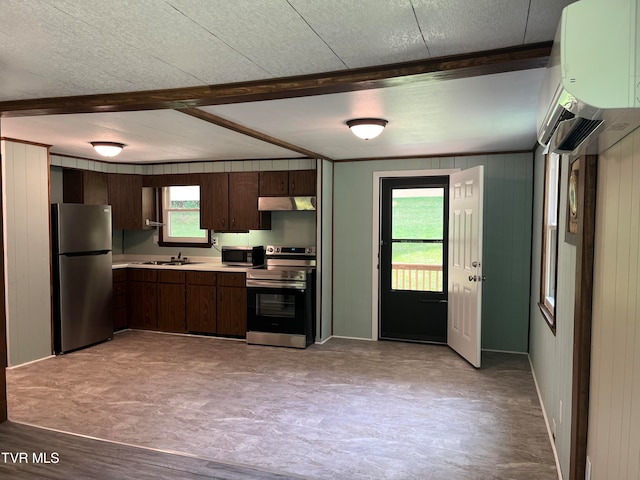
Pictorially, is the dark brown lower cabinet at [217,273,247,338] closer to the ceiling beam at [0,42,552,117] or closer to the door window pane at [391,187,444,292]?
the door window pane at [391,187,444,292]

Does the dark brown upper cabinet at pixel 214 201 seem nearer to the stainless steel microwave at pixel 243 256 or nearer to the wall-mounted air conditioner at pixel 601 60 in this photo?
the stainless steel microwave at pixel 243 256

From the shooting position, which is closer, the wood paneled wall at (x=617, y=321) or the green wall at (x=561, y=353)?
the wood paneled wall at (x=617, y=321)

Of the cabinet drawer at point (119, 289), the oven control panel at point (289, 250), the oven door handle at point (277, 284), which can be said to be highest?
the oven control panel at point (289, 250)

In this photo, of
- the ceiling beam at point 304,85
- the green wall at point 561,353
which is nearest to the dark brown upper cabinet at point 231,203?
the ceiling beam at point 304,85

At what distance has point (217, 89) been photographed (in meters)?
2.53

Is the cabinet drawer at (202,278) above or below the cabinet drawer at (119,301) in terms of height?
above

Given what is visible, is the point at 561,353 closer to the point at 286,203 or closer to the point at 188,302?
the point at 286,203

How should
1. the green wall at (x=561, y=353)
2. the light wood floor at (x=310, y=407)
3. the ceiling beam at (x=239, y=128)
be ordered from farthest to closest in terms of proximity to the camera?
the ceiling beam at (x=239, y=128)
the light wood floor at (x=310, y=407)
the green wall at (x=561, y=353)

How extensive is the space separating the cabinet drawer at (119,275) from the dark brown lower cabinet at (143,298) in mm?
61

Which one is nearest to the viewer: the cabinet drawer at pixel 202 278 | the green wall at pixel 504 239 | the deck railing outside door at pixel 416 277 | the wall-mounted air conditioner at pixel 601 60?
the wall-mounted air conditioner at pixel 601 60

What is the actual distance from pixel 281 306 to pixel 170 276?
5.20ft

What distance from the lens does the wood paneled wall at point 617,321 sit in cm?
142

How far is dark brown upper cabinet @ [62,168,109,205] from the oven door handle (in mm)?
2310

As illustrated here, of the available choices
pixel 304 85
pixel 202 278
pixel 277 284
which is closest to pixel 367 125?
pixel 304 85
